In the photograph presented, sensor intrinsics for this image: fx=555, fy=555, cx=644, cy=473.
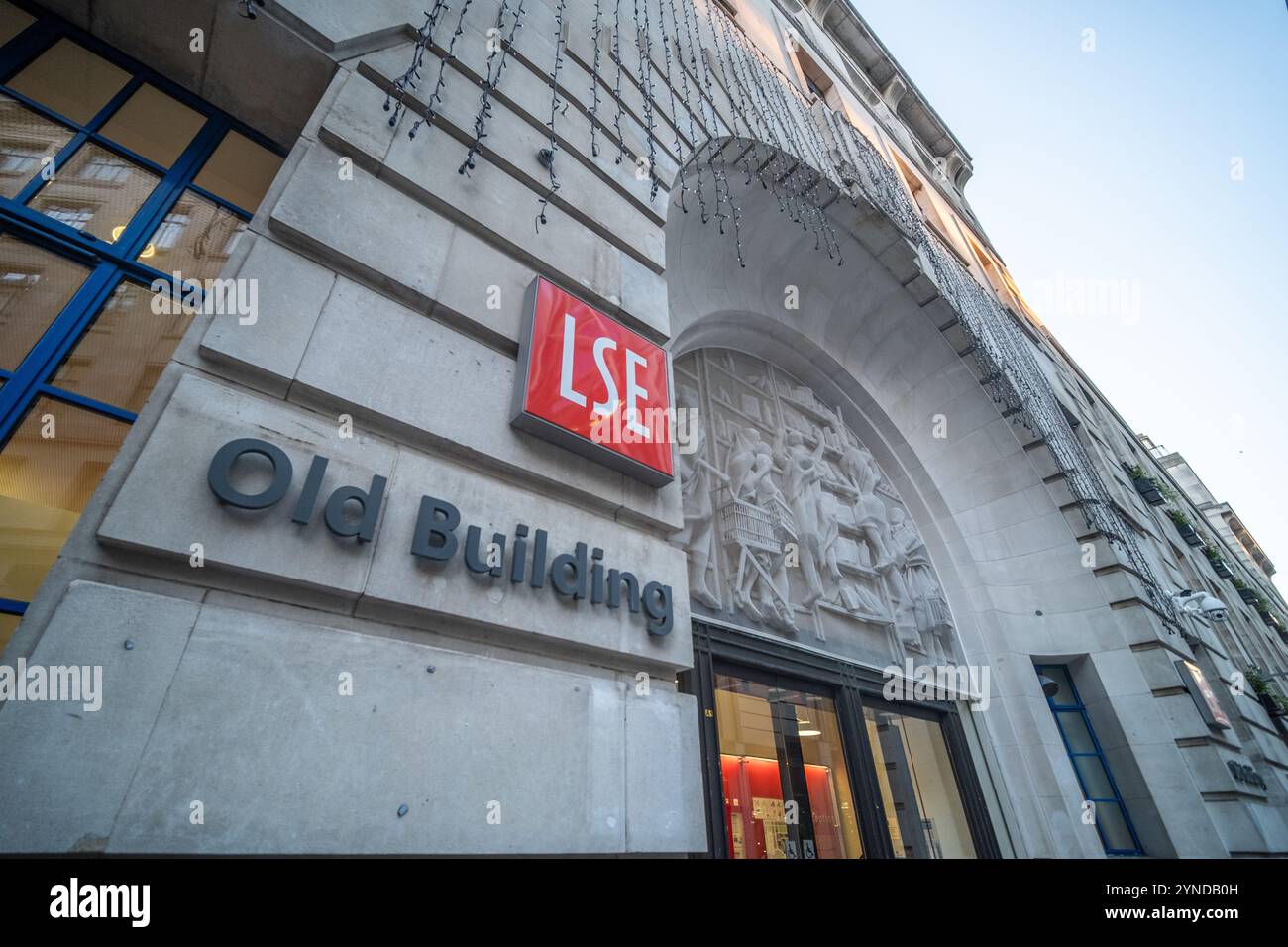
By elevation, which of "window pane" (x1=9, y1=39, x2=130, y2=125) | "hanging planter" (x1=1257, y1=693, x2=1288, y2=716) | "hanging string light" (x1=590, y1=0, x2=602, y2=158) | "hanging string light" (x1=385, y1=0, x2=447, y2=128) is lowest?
"hanging planter" (x1=1257, y1=693, x2=1288, y2=716)

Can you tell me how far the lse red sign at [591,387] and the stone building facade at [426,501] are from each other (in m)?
0.11

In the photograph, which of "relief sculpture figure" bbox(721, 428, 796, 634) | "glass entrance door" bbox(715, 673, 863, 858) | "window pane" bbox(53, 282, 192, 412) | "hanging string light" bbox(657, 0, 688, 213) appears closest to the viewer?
"window pane" bbox(53, 282, 192, 412)

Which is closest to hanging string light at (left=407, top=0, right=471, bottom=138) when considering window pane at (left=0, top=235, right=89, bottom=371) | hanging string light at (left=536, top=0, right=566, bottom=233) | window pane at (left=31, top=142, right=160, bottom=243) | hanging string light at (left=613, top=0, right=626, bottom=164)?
hanging string light at (left=536, top=0, right=566, bottom=233)

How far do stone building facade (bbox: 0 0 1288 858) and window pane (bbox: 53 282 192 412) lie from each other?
0.7 inches

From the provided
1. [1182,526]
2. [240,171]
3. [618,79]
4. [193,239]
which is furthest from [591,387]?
[1182,526]

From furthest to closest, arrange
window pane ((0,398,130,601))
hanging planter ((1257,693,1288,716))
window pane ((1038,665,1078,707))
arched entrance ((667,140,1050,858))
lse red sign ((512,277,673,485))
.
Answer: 1. hanging planter ((1257,693,1288,716))
2. window pane ((1038,665,1078,707))
3. arched entrance ((667,140,1050,858))
4. lse red sign ((512,277,673,485))
5. window pane ((0,398,130,601))

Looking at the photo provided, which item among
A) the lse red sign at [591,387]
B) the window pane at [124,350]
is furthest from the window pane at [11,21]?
the lse red sign at [591,387]

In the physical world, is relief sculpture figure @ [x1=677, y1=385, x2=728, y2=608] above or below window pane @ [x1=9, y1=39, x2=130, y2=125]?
below

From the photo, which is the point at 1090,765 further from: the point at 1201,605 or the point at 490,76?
the point at 490,76

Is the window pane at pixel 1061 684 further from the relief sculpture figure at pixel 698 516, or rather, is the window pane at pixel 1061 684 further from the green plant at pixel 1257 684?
the relief sculpture figure at pixel 698 516

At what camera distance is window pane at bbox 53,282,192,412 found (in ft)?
8.87

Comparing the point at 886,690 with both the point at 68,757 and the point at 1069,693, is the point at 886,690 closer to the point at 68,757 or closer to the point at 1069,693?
the point at 1069,693

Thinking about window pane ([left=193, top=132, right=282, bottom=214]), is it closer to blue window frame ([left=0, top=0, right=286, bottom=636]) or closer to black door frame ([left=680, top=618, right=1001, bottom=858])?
blue window frame ([left=0, top=0, right=286, bottom=636])
